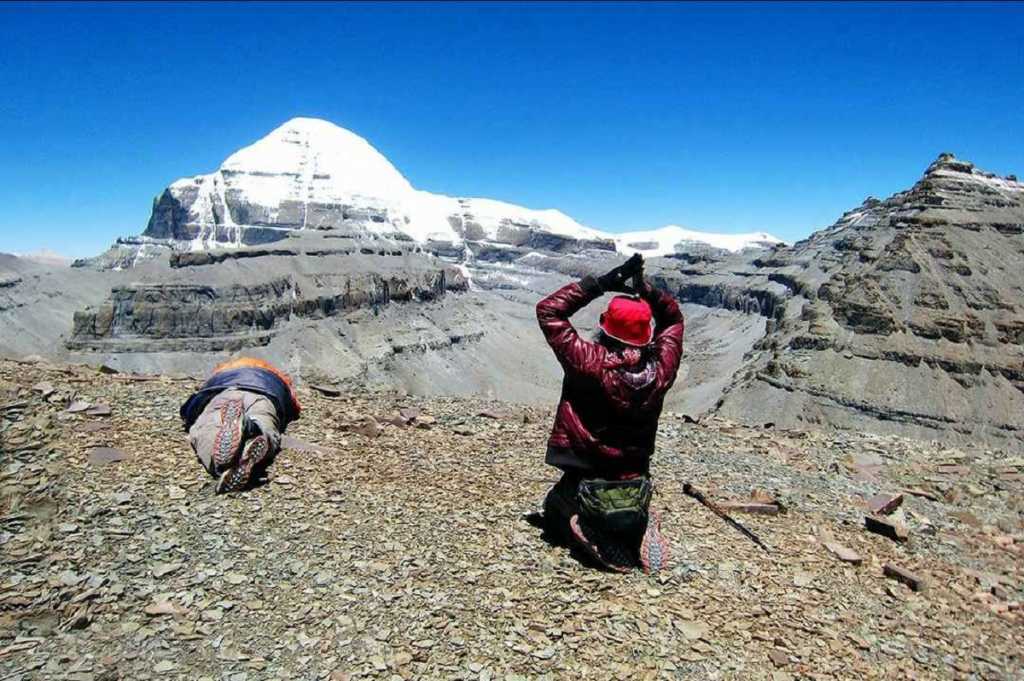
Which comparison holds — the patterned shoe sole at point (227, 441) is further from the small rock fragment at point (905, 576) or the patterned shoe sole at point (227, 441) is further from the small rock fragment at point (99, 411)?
the small rock fragment at point (905, 576)

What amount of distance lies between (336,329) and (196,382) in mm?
75536

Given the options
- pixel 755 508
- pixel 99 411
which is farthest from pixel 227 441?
pixel 755 508

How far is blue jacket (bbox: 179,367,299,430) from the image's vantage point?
28.4 ft

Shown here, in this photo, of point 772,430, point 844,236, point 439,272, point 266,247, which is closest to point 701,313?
point 844,236

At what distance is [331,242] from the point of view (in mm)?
113000

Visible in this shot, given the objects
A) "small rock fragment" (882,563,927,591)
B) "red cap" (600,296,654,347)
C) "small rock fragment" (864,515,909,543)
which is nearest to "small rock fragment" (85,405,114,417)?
"red cap" (600,296,654,347)

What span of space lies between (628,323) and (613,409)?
77cm

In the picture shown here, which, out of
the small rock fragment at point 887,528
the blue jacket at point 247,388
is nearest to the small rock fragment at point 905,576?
the small rock fragment at point 887,528

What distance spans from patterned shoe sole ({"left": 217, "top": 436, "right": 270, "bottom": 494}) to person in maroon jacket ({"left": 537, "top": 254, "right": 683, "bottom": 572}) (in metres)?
3.22

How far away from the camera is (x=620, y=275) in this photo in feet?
20.3

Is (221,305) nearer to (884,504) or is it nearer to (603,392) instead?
(884,504)

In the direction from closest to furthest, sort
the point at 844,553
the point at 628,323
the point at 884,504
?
the point at 628,323 → the point at 844,553 → the point at 884,504

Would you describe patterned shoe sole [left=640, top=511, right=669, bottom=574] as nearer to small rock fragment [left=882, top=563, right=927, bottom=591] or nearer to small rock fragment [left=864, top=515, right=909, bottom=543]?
small rock fragment [left=882, top=563, right=927, bottom=591]

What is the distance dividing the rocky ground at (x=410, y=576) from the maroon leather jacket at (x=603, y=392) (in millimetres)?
1009
